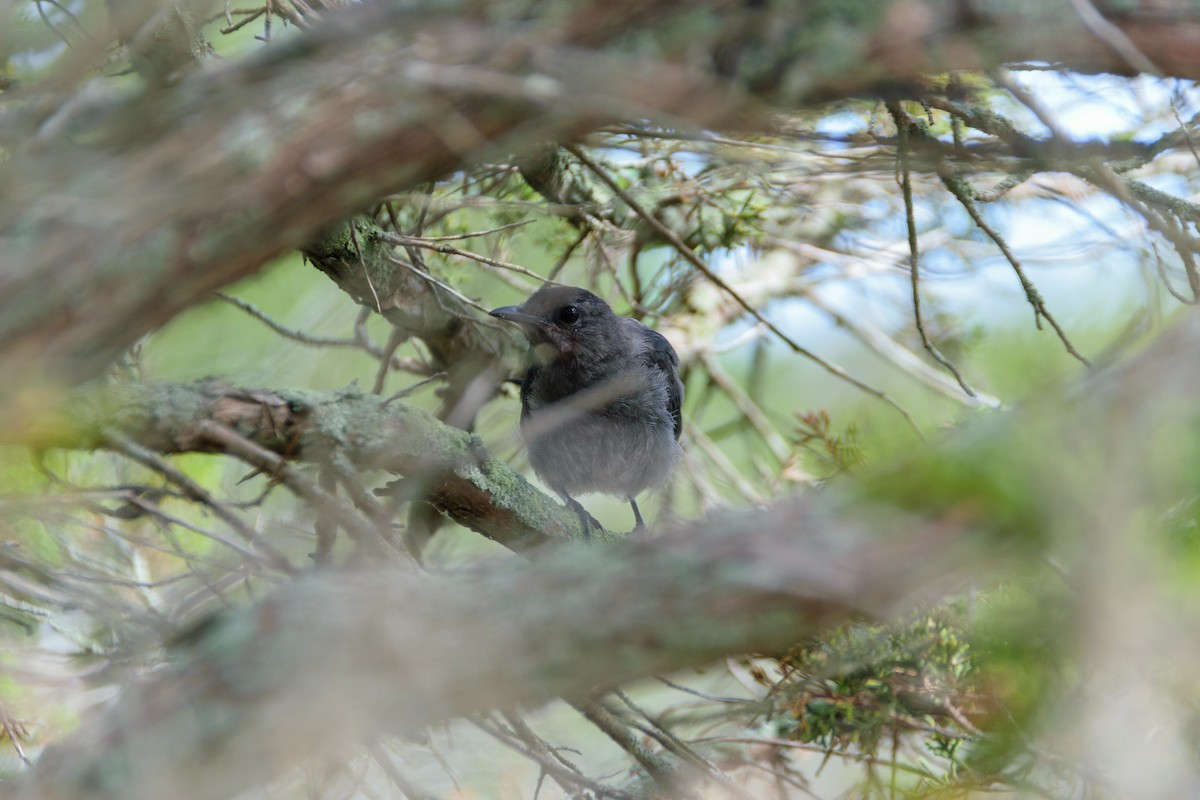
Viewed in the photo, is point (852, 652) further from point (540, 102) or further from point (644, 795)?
point (540, 102)

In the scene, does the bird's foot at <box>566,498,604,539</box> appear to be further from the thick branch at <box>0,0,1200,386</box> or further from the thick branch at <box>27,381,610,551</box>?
the thick branch at <box>0,0,1200,386</box>

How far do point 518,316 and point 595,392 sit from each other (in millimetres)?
504

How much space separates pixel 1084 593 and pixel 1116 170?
1.96 metres

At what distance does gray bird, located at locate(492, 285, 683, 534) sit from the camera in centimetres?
456

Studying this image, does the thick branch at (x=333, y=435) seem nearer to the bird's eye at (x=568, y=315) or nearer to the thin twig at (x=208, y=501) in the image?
the thin twig at (x=208, y=501)

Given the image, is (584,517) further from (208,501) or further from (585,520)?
(208,501)

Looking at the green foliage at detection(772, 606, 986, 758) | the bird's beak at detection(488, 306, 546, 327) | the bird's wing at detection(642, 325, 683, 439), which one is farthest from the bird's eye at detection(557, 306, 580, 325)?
the green foliage at detection(772, 606, 986, 758)

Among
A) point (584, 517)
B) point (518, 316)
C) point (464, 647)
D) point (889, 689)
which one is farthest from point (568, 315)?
point (464, 647)

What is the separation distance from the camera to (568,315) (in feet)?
15.0

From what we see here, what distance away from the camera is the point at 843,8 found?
1.81 m

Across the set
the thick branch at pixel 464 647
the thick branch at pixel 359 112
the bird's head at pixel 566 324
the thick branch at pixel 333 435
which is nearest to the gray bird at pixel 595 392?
the bird's head at pixel 566 324

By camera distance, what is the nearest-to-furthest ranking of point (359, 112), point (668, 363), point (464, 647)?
point (464, 647)
point (359, 112)
point (668, 363)

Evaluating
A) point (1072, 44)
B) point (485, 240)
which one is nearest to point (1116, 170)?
point (1072, 44)

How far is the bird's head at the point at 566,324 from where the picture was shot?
4508 mm
